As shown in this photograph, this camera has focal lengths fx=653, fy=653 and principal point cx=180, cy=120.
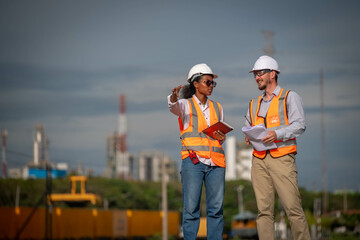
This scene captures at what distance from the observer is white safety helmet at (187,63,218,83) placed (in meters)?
7.39

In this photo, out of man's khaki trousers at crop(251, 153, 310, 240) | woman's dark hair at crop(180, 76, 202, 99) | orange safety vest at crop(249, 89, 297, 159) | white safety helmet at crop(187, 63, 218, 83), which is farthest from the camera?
woman's dark hair at crop(180, 76, 202, 99)

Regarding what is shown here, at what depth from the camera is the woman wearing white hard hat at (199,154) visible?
7047mm

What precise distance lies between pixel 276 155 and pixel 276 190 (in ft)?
1.21

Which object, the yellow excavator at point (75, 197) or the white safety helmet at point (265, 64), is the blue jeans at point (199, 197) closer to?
the white safety helmet at point (265, 64)

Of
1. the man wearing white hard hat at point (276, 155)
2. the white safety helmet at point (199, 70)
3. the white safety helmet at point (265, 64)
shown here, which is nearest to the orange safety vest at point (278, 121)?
the man wearing white hard hat at point (276, 155)

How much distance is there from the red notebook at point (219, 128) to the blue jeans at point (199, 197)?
1.17 ft

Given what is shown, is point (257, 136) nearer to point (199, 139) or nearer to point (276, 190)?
point (276, 190)

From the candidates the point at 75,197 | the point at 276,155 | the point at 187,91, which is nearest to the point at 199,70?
the point at 187,91

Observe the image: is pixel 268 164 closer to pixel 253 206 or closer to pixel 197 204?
pixel 197 204

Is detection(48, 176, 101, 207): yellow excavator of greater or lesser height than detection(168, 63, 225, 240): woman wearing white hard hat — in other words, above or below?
below

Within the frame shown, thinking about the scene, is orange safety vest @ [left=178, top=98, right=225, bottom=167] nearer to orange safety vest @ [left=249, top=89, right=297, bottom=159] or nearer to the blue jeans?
the blue jeans

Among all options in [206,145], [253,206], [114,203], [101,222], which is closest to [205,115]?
[206,145]

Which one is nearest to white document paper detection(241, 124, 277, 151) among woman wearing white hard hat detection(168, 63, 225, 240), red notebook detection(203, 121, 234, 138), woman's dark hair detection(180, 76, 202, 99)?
red notebook detection(203, 121, 234, 138)

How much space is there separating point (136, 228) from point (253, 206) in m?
58.8
